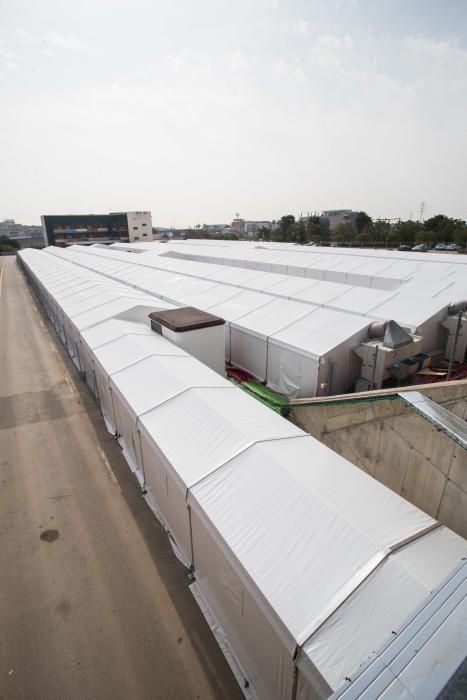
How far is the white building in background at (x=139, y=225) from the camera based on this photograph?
96.9 m

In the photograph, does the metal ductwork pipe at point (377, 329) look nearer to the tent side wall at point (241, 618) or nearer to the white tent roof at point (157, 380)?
the white tent roof at point (157, 380)

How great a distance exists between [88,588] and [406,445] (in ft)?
23.5

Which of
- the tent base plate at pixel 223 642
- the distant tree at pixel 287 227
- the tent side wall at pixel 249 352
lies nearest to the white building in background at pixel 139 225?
the distant tree at pixel 287 227

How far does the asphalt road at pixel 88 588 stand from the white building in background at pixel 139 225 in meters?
95.2

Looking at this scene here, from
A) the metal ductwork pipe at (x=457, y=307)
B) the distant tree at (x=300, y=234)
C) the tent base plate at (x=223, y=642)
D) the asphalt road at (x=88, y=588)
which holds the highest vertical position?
the distant tree at (x=300, y=234)

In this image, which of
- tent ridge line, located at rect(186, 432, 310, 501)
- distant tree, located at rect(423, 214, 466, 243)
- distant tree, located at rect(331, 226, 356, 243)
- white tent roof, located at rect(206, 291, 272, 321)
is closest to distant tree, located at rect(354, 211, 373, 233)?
distant tree, located at rect(331, 226, 356, 243)

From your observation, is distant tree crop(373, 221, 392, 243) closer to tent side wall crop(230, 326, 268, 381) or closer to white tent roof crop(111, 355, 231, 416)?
tent side wall crop(230, 326, 268, 381)

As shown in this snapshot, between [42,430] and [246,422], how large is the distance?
310 inches

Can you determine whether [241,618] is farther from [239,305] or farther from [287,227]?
[287,227]

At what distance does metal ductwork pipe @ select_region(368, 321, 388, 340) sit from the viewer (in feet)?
41.4

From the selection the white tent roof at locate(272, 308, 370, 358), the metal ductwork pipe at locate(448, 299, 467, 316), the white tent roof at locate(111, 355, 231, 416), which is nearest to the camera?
the white tent roof at locate(111, 355, 231, 416)

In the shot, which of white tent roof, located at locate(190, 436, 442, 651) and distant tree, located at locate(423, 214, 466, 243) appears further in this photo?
distant tree, located at locate(423, 214, 466, 243)

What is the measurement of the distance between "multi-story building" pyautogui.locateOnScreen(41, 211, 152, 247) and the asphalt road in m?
94.1

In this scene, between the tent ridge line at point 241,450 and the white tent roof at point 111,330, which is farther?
the white tent roof at point 111,330
